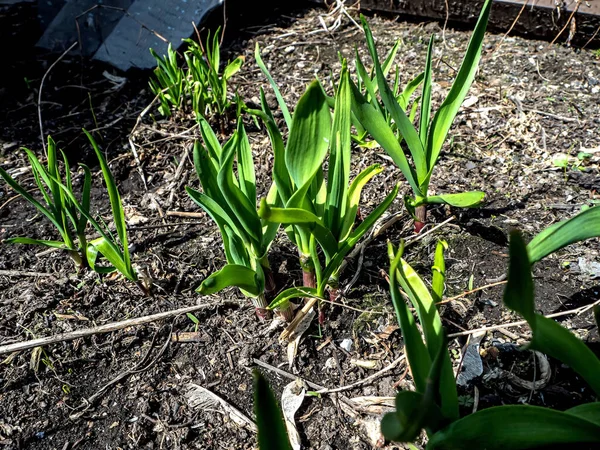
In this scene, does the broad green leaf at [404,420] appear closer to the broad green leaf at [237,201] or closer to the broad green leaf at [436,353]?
the broad green leaf at [436,353]

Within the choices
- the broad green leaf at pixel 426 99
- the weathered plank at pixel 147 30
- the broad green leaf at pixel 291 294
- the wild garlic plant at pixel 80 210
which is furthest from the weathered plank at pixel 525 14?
the wild garlic plant at pixel 80 210

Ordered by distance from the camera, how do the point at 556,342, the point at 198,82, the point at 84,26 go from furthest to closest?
the point at 84,26 < the point at 198,82 < the point at 556,342

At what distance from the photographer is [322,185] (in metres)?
1.39

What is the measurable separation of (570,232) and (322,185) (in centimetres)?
57

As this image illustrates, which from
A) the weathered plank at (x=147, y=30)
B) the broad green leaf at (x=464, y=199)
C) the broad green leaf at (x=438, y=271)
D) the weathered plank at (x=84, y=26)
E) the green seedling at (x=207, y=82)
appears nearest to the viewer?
the broad green leaf at (x=438, y=271)

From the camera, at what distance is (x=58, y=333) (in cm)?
158

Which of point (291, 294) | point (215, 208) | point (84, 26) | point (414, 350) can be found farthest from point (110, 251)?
point (84, 26)

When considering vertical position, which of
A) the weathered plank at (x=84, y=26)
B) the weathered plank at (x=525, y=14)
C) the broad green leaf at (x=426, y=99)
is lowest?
the weathered plank at (x=84, y=26)

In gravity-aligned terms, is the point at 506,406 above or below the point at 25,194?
above

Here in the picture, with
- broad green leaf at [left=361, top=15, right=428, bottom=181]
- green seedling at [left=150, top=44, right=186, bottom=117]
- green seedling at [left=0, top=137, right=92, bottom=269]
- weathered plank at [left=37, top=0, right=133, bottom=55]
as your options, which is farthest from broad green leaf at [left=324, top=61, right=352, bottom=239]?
weathered plank at [left=37, top=0, right=133, bottom=55]

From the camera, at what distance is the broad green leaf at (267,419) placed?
658 millimetres

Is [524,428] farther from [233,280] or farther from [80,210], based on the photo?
[80,210]

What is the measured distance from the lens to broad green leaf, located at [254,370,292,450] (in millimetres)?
658

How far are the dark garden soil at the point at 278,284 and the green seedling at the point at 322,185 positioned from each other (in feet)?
0.83
